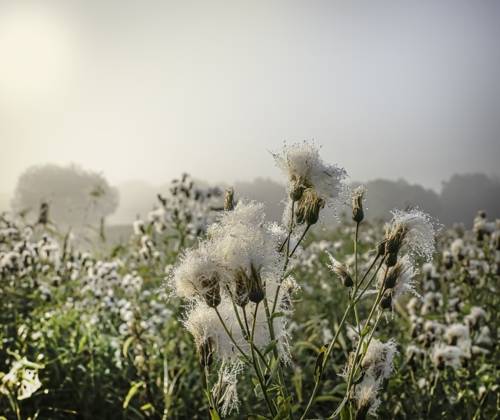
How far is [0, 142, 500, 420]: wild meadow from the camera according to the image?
129 centimetres

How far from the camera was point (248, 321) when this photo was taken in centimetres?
134

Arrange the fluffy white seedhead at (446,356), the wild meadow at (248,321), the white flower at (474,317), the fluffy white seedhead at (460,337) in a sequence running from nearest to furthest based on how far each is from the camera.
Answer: the wild meadow at (248,321)
the fluffy white seedhead at (446,356)
the fluffy white seedhead at (460,337)
the white flower at (474,317)

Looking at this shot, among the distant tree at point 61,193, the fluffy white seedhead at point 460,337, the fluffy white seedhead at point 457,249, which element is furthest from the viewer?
the distant tree at point 61,193

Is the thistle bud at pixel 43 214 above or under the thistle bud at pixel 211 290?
under

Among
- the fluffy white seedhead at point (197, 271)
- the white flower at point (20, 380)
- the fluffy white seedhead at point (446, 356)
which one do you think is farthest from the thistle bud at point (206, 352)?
the fluffy white seedhead at point (446, 356)

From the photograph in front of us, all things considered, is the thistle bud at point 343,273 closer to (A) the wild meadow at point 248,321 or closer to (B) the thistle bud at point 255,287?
(A) the wild meadow at point 248,321

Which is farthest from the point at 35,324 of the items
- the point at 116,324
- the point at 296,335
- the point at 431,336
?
the point at 431,336

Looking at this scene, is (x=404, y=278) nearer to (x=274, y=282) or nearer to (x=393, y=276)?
(x=393, y=276)

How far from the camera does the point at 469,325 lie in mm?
3502

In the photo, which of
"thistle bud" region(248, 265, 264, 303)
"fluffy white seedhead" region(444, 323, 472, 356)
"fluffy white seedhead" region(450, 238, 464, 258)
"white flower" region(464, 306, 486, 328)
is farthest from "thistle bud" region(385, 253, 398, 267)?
"fluffy white seedhead" region(450, 238, 464, 258)

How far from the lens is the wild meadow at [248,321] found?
129cm

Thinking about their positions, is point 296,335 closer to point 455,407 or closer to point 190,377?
point 190,377

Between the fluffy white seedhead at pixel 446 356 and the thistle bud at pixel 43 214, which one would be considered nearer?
the fluffy white seedhead at pixel 446 356

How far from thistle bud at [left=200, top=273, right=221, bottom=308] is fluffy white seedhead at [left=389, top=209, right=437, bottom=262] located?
0.52m
